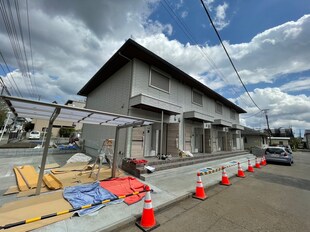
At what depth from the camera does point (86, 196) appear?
11.9ft

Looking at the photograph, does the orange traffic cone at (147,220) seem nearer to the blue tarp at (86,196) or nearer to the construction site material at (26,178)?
the blue tarp at (86,196)

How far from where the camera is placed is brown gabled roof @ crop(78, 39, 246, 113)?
7454 mm

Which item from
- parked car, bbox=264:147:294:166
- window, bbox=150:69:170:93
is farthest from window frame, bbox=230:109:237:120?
window, bbox=150:69:170:93

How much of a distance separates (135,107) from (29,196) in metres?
5.35

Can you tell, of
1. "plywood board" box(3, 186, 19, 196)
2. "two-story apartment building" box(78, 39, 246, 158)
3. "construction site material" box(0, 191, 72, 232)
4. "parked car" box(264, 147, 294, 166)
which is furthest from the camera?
"parked car" box(264, 147, 294, 166)

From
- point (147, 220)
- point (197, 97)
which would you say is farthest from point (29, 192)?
point (197, 97)

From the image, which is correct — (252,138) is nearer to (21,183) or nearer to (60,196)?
(60,196)

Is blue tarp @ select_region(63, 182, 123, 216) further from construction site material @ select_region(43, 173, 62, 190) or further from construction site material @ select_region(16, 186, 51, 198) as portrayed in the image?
construction site material @ select_region(16, 186, 51, 198)

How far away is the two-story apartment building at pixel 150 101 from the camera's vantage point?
7.61 metres

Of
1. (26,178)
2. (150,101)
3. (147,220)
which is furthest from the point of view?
(150,101)

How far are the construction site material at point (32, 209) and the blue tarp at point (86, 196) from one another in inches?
5.8

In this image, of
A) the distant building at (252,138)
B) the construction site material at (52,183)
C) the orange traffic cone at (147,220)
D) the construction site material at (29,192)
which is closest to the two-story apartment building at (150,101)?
the construction site material at (52,183)

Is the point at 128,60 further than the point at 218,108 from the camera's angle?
No

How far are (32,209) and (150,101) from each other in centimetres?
565
